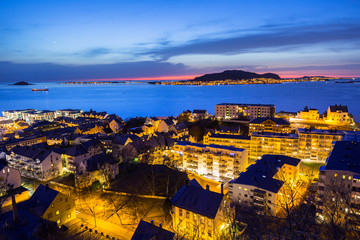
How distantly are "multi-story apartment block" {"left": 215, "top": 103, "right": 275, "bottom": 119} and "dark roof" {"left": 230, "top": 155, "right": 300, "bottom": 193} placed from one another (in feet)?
112

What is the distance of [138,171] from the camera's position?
2900 cm

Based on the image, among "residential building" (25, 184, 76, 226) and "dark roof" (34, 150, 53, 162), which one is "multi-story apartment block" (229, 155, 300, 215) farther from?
"dark roof" (34, 150, 53, 162)

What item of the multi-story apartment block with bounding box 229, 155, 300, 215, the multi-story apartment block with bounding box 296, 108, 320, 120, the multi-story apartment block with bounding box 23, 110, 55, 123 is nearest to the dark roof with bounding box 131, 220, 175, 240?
the multi-story apartment block with bounding box 229, 155, 300, 215

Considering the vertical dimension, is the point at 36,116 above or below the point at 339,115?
below

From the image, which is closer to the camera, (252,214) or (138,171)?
(252,214)

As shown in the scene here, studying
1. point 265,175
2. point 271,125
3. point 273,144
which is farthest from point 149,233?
point 271,125

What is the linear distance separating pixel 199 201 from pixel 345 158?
1303 cm

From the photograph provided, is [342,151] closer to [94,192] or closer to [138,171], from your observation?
[138,171]

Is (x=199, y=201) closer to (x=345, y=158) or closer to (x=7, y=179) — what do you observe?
(x=345, y=158)

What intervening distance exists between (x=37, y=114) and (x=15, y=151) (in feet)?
163

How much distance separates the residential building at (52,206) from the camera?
17.0m

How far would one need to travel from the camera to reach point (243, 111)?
62.6 m

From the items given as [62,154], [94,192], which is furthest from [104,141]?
[94,192]

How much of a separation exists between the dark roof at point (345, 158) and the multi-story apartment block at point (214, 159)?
1055 cm
